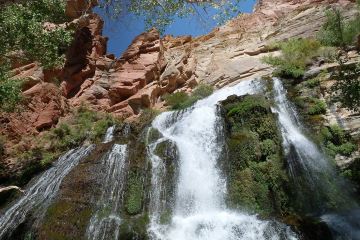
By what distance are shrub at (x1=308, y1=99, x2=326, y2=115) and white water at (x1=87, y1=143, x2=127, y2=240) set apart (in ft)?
27.2

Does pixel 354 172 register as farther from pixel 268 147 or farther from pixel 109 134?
pixel 109 134

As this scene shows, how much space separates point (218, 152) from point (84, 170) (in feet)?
17.7

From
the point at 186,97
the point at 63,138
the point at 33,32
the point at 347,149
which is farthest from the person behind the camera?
the point at 186,97

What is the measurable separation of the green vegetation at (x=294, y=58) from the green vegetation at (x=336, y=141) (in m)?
5.15

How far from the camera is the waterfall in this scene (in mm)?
14259

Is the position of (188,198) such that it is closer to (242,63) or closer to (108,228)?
(108,228)

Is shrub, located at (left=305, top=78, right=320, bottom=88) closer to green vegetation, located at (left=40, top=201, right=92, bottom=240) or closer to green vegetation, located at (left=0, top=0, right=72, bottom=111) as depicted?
green vegetation, located at (left=0, top=0, right=72, bottom=111)

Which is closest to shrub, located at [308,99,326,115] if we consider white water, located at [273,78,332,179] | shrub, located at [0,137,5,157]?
white water, located at [273,78,332,179]

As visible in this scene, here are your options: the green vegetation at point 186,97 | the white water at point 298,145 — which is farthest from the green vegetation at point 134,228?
the green vegetation at point 186,97

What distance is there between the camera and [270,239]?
1173 cm

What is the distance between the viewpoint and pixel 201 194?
47.8 feet

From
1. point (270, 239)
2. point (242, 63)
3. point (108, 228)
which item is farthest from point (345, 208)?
point (242, 63)

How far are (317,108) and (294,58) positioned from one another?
6974mm

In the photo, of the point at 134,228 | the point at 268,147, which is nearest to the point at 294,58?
the point at 268,147
